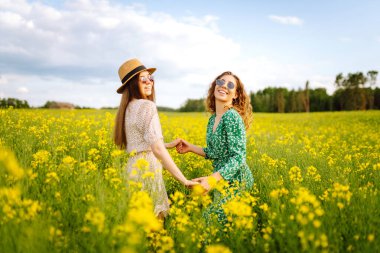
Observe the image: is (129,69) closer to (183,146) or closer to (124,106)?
(124,106)

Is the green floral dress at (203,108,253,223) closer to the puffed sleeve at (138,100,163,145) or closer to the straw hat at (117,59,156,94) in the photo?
the puffed sleeve at (138,100,163,145)

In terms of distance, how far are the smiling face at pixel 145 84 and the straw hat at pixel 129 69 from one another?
0.26 ft

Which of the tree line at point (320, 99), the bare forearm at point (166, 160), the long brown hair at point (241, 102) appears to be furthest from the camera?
the tree line at point (320, 99)

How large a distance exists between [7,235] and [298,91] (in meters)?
74.9

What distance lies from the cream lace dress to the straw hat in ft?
1.09

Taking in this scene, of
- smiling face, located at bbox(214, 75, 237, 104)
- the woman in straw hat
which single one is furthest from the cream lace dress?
smiling face, located at bbox(214, 75, 237, 104)

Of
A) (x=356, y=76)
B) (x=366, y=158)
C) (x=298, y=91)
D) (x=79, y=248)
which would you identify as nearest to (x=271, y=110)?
(x=298, y=91)

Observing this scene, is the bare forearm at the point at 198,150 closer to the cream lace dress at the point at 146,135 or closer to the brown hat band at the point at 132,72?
the cream lace dress at the point at 146,135

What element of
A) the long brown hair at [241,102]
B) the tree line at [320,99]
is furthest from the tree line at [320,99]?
the long brown hair at [241,102]

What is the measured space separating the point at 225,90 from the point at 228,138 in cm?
74

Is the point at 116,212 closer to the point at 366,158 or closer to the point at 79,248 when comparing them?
the point at 79,248

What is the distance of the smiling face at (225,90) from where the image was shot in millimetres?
4227

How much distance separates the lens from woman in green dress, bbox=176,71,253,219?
375cm

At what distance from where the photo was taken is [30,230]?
2.17m
